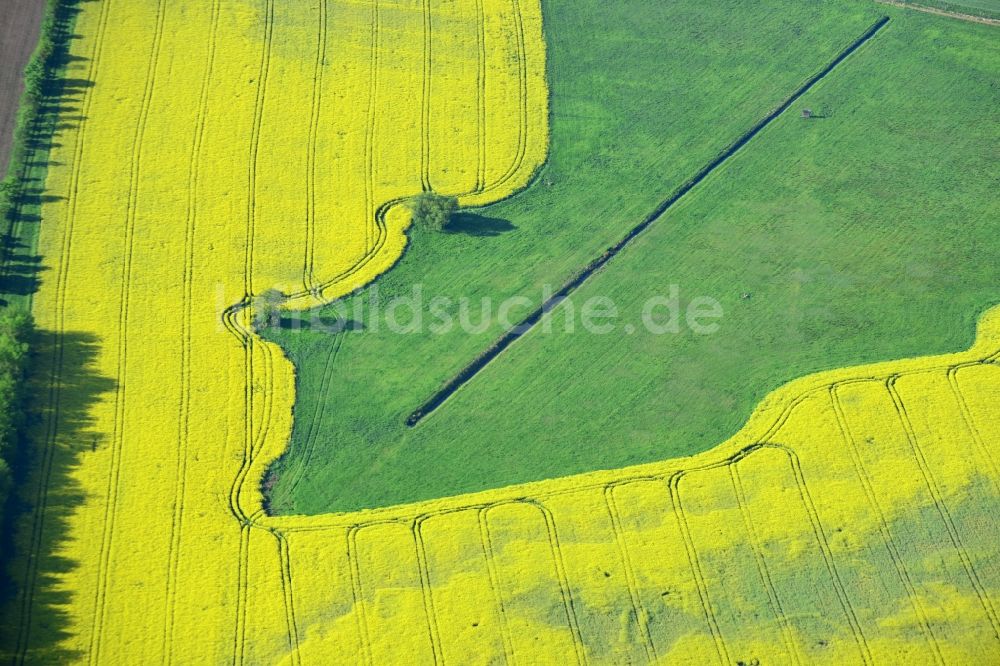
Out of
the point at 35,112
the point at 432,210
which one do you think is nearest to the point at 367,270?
the point at 432,210

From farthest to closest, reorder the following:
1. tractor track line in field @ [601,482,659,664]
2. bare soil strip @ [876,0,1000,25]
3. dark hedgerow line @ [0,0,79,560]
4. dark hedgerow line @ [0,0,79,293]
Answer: bare soil strip @ [876,0,1000,25], dark hedgerow line @ [0,0,79,293], dark hedgerow line @ [0,0,79,560], tractor track line in field @ [601,482,659,664]

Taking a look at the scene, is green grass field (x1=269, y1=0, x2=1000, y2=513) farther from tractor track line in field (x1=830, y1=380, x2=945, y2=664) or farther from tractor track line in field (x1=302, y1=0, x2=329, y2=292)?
tractor track line in field (x1=302, y1=0, x2=329, y2=292)

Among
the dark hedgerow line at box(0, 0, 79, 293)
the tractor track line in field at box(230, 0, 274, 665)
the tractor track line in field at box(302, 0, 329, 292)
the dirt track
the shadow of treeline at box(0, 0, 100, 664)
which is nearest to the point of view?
the shadow of treeline at box(0, 0, 100, 664)

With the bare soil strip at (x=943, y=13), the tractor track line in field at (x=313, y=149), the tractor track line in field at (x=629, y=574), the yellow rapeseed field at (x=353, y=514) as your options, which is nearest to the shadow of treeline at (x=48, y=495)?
the yellow rapeseed field at (x=353, y=514)

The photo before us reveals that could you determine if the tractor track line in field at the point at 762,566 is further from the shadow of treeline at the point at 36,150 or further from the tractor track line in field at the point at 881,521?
the shadow of treeline at the point at 36,150

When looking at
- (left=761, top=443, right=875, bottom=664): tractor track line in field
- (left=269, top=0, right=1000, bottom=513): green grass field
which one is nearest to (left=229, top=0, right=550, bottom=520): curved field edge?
(left=269, top=0, right=1000, bottom=513): green grass field

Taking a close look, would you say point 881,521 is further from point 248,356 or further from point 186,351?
point 186,351

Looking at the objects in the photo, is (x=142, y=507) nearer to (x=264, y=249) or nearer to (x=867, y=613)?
(x=264, y=249)
